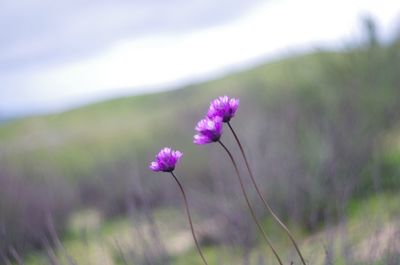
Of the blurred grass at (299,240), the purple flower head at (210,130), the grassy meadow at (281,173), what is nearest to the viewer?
the purple flower head at (210,130)

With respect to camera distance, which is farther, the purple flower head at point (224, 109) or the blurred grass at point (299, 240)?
the blurred grass at point (299, 240)

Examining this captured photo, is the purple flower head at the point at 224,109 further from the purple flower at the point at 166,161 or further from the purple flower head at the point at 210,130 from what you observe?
the purple flower at the point at 166,161

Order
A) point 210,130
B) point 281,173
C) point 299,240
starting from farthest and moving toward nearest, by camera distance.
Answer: point 281,173 < point 299,240 < point 210,130

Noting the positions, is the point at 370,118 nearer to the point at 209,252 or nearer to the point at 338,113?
the point at 338,113

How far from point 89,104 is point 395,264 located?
65.7 metres

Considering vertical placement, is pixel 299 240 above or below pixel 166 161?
below

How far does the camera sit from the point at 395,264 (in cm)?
239

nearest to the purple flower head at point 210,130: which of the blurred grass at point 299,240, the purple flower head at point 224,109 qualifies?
the purple flower head at point 224,109

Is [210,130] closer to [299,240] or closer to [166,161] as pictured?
[166,161]

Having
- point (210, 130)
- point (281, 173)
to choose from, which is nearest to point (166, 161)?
point (210, 130)

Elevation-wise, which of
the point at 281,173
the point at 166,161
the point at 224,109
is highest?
the point at 224,109

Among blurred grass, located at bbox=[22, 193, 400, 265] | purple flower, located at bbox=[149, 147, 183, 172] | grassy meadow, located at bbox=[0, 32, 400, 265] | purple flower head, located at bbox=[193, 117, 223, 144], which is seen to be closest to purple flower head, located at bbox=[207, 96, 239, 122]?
purple flower head, located at bbox=[193, 117, 223, 144]

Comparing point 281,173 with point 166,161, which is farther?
point 281,173

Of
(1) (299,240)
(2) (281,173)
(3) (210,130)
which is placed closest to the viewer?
(3) (210,130)
